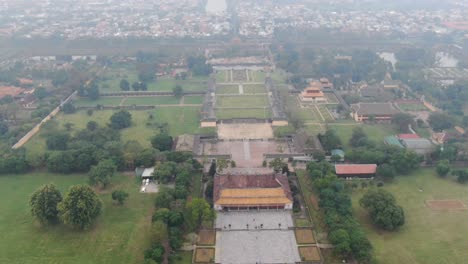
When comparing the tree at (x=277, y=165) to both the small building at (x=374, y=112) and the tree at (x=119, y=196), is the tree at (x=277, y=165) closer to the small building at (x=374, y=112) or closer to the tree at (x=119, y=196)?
the tree at (x=119, y=196)

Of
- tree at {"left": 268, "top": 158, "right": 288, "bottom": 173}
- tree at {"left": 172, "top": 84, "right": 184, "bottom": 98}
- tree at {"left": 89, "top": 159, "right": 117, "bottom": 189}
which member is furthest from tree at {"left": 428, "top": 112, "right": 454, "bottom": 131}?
tree at {"left": 89, "top": 159, "right": 117, "bottom": 189}

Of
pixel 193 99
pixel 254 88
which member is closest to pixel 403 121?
pixel 254 88

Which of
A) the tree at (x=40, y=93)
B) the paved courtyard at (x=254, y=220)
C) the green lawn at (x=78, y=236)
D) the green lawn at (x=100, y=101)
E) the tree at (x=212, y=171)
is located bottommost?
the paved courtyard at (x=254, y=220)

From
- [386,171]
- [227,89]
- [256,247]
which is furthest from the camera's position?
[227,89]

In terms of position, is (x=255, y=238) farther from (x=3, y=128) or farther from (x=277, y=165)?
(x=3, y=128)

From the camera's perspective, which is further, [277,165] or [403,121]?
[403,121]

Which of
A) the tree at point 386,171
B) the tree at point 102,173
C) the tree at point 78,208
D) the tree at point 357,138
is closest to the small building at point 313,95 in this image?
the tree at point 357,138

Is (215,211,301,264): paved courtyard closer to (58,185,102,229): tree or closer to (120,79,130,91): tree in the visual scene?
(58,185,102,229): tree

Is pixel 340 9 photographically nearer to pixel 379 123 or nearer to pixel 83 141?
pixel 379 123
